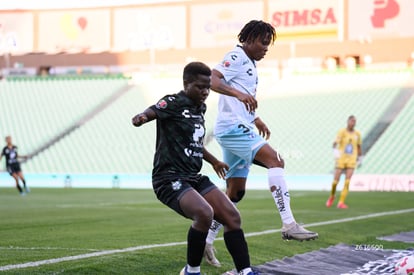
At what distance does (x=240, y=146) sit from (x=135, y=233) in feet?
14.2

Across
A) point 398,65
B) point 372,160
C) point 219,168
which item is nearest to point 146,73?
point 398,65

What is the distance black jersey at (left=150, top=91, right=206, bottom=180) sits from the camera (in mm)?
7230

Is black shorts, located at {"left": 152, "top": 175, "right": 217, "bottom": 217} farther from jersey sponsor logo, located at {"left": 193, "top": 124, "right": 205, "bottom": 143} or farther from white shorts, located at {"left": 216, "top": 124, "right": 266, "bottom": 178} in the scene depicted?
white shorts, located at {"left": 216, "top": 124, "right": 266, "bottom": 178}

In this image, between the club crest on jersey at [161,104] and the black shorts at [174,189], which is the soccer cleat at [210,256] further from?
the club crest on jersey at [161,104]

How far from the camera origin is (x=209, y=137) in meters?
39.0

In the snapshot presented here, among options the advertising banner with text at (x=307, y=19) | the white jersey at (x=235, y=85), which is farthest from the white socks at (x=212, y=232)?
the advertising banner with text at (x=307, y=19)

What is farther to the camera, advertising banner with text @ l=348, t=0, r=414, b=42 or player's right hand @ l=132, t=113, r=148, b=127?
advertising banner with text @ l=348, t=0, r=414, b=42

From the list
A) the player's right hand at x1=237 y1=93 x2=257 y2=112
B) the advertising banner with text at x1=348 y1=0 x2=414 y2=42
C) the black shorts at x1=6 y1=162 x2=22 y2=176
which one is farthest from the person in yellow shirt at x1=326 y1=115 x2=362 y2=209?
the advertising banner with text at x1=348 y1=0 x2=414 y2=42

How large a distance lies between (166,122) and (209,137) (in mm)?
31761

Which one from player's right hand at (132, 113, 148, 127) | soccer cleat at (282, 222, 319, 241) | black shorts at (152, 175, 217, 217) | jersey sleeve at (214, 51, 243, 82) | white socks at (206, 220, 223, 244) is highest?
jersey sleeve at (214, 51, 243, 82)

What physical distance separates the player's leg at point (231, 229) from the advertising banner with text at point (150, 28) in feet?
159

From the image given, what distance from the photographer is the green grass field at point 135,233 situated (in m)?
8.66

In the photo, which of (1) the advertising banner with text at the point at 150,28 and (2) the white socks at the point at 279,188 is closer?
(2) the white socks at the point at 279,188

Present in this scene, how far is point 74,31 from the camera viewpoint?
59.1 metres
